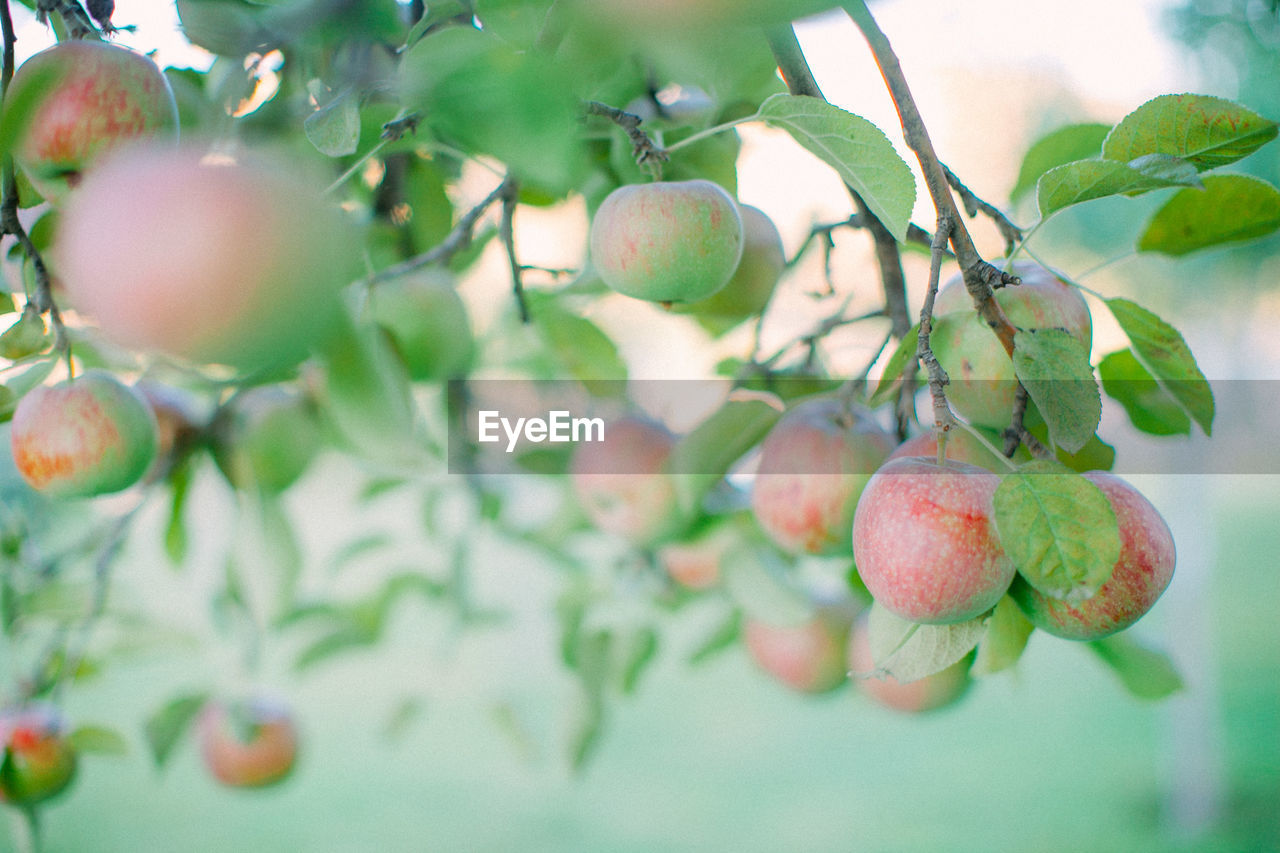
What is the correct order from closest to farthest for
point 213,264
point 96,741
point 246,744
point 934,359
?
1. point 213,264
2. point 934,359
3. point 96,741
4. point 246,744

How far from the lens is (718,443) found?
1.88 feet

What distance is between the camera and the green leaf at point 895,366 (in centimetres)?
41

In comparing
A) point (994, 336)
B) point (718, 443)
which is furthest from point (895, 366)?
point (718, 443)

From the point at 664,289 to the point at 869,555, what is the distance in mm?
185

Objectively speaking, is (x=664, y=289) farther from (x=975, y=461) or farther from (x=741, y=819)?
(x=741, y=819)

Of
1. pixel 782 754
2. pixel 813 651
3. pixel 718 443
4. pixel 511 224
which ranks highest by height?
pixel 511 224

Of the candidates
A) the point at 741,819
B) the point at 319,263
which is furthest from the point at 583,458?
the point at 741,819

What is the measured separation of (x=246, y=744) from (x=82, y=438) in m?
0.59

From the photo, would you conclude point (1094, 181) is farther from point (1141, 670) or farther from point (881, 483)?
point (1141, 670)

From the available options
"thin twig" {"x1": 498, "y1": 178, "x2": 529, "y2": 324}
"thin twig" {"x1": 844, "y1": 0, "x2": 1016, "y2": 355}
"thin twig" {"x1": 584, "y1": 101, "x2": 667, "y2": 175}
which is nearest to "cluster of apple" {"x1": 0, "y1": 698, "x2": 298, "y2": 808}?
"thin twig" {"x1": 498, "y1": 178, "x2": 529, "y2": 324}

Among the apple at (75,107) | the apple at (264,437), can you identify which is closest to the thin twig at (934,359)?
the apple at (75,107)

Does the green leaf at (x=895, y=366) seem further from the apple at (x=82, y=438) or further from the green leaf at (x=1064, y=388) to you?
the apple at (x=82, y=438)

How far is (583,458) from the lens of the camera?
29.3 inches

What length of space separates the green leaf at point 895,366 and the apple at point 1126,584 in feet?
0.33
